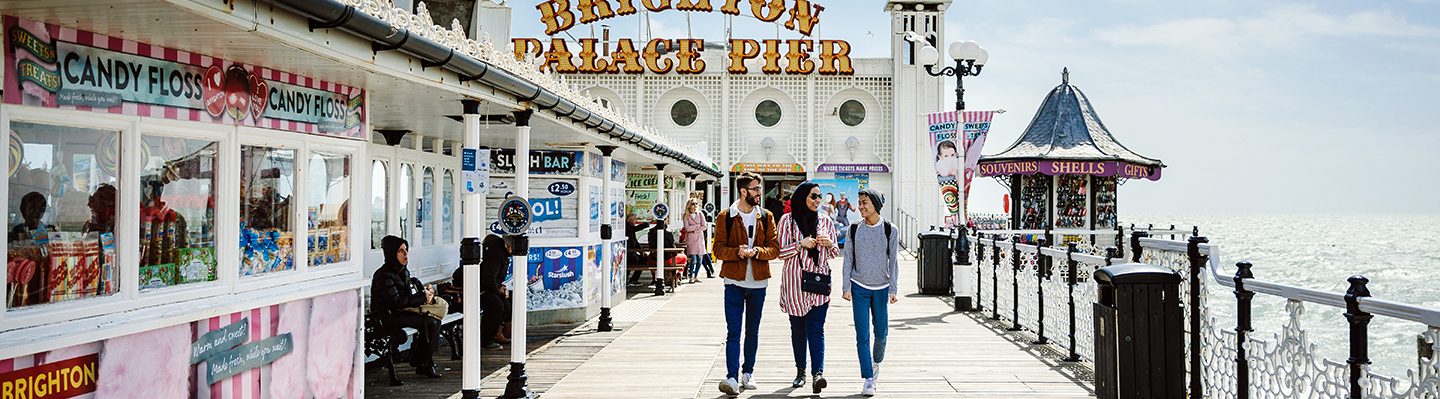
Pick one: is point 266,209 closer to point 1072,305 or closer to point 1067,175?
point 1072,305

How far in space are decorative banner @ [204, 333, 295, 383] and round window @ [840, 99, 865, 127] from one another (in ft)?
103

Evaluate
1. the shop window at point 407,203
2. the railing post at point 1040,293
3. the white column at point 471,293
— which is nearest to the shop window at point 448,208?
the shop window at point 407,203

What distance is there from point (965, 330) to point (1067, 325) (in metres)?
2.11

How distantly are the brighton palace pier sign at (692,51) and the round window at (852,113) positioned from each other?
1.31 meters

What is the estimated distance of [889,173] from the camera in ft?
120

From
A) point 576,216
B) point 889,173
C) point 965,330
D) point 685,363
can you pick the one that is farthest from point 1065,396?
point 889,173

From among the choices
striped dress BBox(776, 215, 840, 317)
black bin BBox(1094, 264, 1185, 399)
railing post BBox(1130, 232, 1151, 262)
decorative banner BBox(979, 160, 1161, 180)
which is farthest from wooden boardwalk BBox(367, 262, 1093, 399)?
decorative banner BBox(979, 160, 1161, 180)

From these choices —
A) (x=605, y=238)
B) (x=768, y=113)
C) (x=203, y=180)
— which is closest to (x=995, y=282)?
(x=605, y=238)

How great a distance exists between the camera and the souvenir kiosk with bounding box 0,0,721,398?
14.4 feet

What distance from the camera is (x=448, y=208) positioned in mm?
→ 12523

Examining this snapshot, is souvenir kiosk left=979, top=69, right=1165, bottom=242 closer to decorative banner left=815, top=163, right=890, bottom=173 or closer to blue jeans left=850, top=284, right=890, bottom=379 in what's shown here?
Answer: decorative banner left=815, top=163, right=890, bottom=173

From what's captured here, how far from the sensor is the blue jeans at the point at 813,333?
25.7 feet

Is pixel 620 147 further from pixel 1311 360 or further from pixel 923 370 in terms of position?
pixel 1311 360

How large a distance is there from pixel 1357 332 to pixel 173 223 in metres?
5.53
